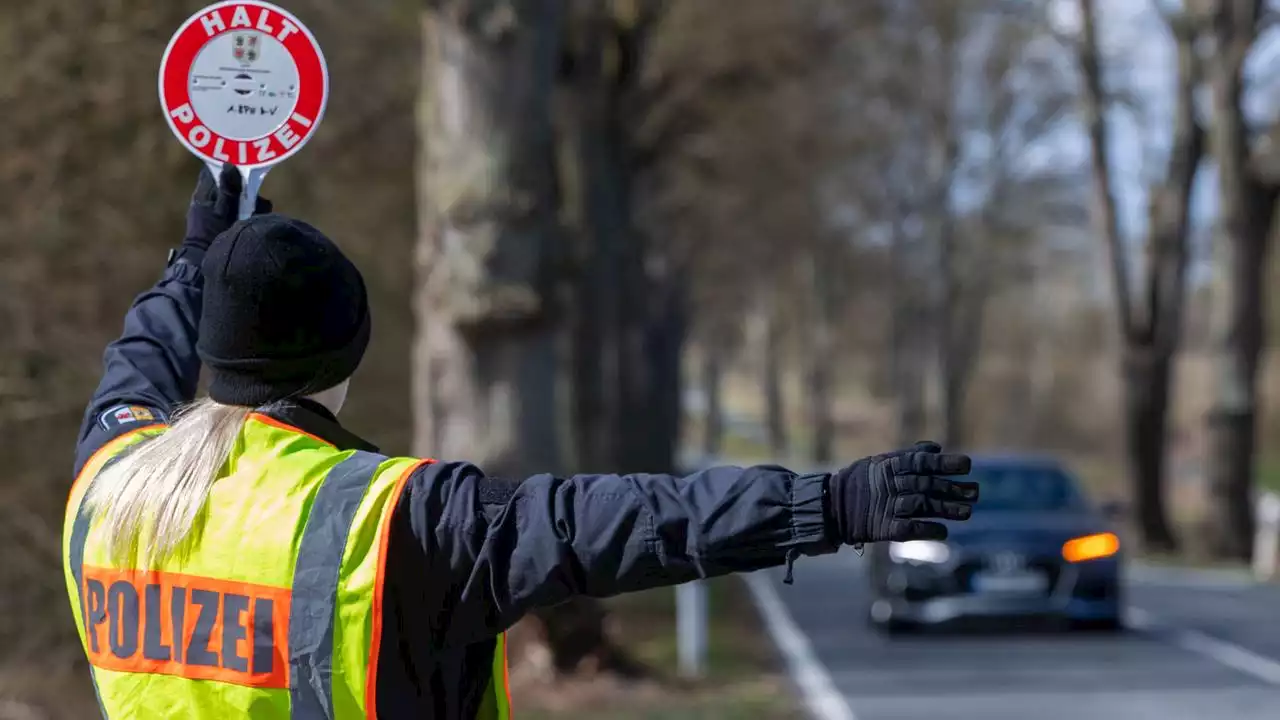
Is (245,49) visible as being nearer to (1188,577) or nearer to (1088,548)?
(1088,548)

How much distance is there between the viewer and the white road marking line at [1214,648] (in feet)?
41.7

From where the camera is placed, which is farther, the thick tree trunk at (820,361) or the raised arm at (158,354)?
the thick tree trunk at (820,361)

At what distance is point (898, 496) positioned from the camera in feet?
7.90

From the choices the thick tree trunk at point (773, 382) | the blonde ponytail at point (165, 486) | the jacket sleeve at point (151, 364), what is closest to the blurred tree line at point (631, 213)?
the thick tree trunk at point (773, 382)

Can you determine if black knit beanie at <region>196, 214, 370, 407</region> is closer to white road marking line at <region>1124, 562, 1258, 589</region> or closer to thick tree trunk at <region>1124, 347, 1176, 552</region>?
white road marking line at <region>1124, 562, 1258, 589</region>

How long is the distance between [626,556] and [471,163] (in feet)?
25.1

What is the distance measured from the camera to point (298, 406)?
279cm

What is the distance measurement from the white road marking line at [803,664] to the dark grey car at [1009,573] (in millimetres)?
940

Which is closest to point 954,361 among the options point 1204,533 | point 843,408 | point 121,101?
point 1204,533

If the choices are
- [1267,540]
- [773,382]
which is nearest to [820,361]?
[773,382]

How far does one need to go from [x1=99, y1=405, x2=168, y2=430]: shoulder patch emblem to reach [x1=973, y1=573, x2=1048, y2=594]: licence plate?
38.1 ft

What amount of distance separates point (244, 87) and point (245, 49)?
79 mm

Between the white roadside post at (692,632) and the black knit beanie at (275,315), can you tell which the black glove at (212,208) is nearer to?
the black knit beanie at (275,315)

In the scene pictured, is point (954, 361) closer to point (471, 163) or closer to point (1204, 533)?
point (1204, 533)
